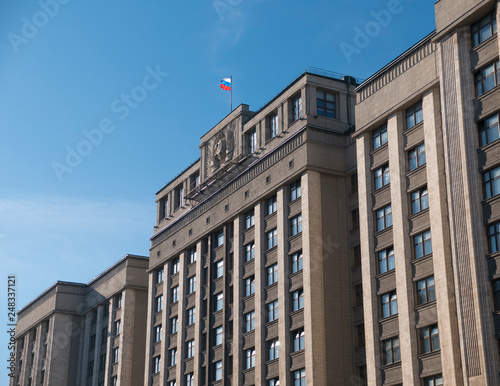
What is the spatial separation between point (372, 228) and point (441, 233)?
25.3 feet

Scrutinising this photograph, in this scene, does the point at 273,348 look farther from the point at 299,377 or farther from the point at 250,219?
the point at 250,219

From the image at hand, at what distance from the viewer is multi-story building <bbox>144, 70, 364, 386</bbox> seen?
204ft

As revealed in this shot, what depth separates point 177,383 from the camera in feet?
255

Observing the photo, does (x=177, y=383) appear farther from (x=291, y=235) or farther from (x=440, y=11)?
(x=440, y=11)

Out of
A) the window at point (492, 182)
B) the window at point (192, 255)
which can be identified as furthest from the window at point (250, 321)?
the window at point (492, 182)

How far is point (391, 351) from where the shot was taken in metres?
54.1

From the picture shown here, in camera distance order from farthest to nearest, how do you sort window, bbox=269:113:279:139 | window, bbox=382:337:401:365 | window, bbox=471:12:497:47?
window, bbox=269:113:279:139
window, bbox=382:337:401:365
window, bbox=471:12:497:47

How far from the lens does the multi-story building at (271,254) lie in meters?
62.1

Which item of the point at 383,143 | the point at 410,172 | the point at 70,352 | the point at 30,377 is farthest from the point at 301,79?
the point at 30,377

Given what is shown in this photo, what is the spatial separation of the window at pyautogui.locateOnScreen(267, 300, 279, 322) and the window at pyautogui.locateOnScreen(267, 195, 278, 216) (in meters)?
7.81

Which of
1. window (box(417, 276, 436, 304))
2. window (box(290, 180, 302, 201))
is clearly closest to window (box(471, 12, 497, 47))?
window (box(417, 276, 436, 304))

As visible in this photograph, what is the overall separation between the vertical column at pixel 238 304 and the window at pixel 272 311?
3.98 meters

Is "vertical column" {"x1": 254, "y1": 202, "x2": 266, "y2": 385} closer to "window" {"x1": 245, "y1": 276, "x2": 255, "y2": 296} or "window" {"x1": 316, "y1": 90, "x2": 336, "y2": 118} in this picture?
"window" {"x1": 245, "y1": 276, "x2": 255, "y2": 296}

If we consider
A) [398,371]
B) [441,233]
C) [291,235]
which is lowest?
[398,371]
